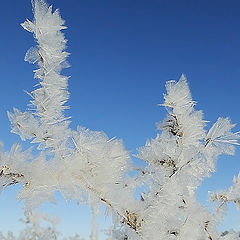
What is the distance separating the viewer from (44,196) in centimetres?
153

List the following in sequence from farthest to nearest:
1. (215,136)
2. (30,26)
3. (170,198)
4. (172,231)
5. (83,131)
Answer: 1. (172,231)
2. (215,136)
3. (170,198)
4. (83,131)
5. (30,26)

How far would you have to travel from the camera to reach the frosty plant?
1504 millimetres

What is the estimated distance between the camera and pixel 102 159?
164 centimetres

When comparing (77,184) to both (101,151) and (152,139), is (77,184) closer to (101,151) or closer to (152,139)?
(101,151)

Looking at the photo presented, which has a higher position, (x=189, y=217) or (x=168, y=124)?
(x=168, y=124)

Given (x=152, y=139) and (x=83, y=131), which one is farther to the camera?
(x=152, y=139)

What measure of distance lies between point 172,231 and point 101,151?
76 cm

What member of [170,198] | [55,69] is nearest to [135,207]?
[170,198]

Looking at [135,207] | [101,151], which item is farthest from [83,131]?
[135,207]

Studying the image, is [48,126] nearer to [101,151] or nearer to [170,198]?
[101,151]

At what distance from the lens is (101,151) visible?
1634 mm

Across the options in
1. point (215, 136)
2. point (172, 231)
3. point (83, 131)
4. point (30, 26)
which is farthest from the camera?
point (172, 231)

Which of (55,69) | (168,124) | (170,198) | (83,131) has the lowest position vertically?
(170,198)

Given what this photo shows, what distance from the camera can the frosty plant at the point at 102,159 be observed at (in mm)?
1504
